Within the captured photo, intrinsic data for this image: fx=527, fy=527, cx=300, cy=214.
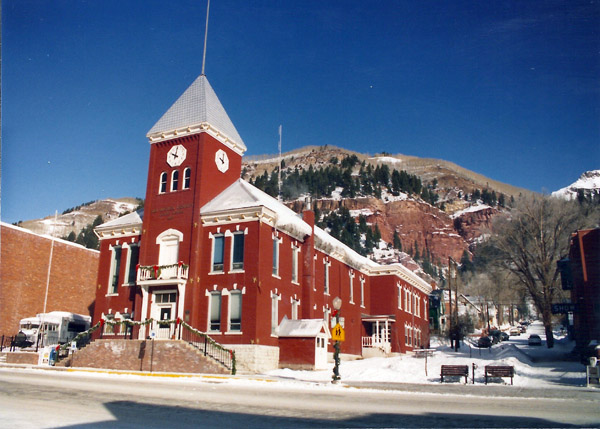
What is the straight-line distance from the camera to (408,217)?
603ft

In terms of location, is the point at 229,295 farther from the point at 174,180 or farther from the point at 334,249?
the point at 334,249

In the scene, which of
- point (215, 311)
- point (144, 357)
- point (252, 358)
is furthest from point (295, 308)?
point (144, 357)

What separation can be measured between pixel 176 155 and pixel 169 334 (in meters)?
12.2

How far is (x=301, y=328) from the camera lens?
32.9 meters

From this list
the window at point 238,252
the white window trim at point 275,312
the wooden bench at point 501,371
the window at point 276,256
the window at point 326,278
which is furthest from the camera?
the window at point 326,278

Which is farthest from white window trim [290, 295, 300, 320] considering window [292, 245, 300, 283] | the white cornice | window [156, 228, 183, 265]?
the white cornice

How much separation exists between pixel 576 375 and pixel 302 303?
56.0 ft

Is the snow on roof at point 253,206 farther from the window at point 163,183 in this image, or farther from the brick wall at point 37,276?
the brick wall at point 37,276

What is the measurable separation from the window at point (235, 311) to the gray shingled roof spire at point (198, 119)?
1135 centimetres

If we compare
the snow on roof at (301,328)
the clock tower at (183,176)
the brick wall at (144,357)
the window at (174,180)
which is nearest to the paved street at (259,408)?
the brick wall at (144,357)

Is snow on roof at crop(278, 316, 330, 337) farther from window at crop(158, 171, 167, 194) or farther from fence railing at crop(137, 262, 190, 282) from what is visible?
window at crop(158, 171, 167, 194)

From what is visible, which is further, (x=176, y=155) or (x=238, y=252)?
(x=176, y=155)

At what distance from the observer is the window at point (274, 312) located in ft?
107

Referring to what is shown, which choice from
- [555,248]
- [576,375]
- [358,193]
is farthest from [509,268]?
[358,193]
